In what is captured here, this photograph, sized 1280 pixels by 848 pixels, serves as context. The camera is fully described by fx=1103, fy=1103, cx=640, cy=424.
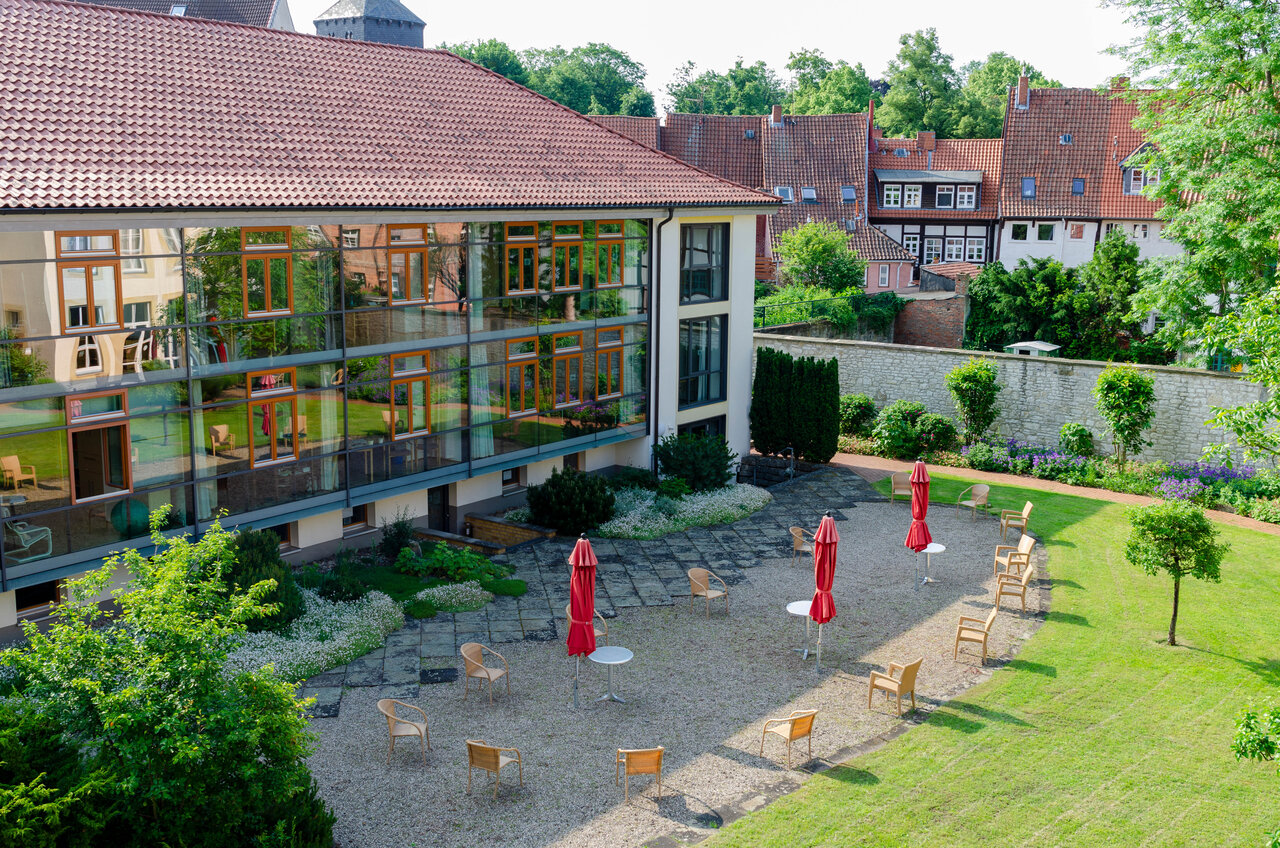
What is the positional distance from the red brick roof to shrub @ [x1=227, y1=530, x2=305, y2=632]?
147 ft

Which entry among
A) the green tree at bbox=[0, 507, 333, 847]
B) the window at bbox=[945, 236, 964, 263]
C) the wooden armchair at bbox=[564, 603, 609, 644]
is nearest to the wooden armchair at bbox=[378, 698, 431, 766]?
the green tree at bbox=[0, 507, 333, 847]

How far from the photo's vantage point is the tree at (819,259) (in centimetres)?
4341

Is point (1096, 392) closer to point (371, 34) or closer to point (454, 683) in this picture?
point (454, 683)

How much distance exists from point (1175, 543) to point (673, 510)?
969 cm

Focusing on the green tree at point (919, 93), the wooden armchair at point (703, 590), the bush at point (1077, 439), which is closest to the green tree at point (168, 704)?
the wooden armchair at point (703, 590)

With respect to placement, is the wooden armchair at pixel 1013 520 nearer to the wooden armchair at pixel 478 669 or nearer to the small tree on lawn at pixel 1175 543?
the small tree on lawn at pixel 1175 543

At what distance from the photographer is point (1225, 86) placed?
2912 centimetres

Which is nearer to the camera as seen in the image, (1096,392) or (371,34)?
(1096,392)

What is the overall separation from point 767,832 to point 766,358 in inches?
695

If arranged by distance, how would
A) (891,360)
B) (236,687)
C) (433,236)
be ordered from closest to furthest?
(236,687), (433,236), (891,360)

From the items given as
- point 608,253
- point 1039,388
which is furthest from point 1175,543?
point 1039,388

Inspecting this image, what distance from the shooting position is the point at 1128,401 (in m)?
26.3

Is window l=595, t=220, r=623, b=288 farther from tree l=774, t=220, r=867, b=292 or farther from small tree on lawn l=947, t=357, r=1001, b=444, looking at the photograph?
tree l=774, t=220, r=867, b=292

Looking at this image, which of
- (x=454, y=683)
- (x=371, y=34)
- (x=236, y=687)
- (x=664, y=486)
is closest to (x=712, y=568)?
(x=664, y=486)
